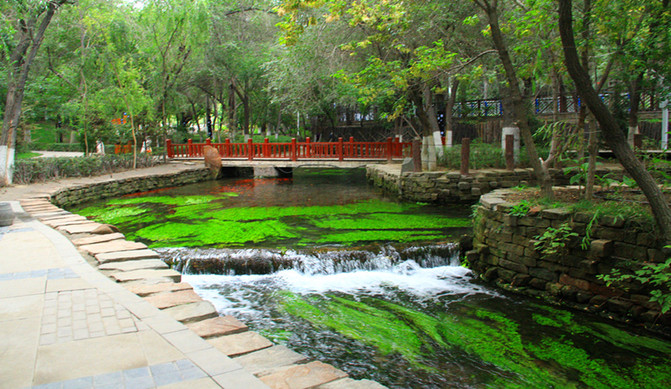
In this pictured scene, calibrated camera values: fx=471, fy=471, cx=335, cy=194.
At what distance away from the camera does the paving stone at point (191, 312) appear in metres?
3.64

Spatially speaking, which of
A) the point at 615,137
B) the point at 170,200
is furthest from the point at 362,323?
the point at 170,200

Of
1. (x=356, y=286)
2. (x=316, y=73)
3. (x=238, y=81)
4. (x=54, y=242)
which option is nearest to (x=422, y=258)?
(x=356, y=286)

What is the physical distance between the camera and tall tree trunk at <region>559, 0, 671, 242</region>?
485 centimetres

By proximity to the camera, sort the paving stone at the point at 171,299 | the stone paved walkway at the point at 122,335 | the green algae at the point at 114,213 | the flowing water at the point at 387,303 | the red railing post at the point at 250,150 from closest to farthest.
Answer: the stone paved walkway at the point at 122,335 < the paving stone at the point at 171,299 < the flowing water at the point at 387,303 < the green algae at the point at 114,213 < the red railing post at the point at 250,150

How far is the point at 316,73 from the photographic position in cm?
1502

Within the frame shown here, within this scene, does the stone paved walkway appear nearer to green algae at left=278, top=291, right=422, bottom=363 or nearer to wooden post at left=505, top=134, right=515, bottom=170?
→ green algae at left=278, top=291, right=422, bottom=363

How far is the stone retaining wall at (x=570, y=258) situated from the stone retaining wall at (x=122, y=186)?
32.5 ft

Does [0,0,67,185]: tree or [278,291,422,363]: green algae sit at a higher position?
[0,0,67,185]: tree

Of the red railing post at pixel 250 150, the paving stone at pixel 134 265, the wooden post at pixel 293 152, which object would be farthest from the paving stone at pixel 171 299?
the red railing post at pixel 250 150

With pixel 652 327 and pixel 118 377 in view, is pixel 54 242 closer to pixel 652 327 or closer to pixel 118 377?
pixel 118 377

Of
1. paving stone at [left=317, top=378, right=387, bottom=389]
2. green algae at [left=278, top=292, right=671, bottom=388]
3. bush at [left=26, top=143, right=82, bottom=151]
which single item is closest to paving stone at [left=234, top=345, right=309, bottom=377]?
paving stone at [left=317, top=378, right=387, bottom=389]

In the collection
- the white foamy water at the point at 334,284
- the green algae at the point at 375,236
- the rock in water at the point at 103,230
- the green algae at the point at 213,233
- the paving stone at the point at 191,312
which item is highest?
the rock in water at the point at 103,230

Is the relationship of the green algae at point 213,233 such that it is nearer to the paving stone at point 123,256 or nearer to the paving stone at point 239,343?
the paving stone at point 123,256

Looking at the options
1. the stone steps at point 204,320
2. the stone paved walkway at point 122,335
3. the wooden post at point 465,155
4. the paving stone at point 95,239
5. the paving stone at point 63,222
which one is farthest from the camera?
the wooden post at point 465,155
